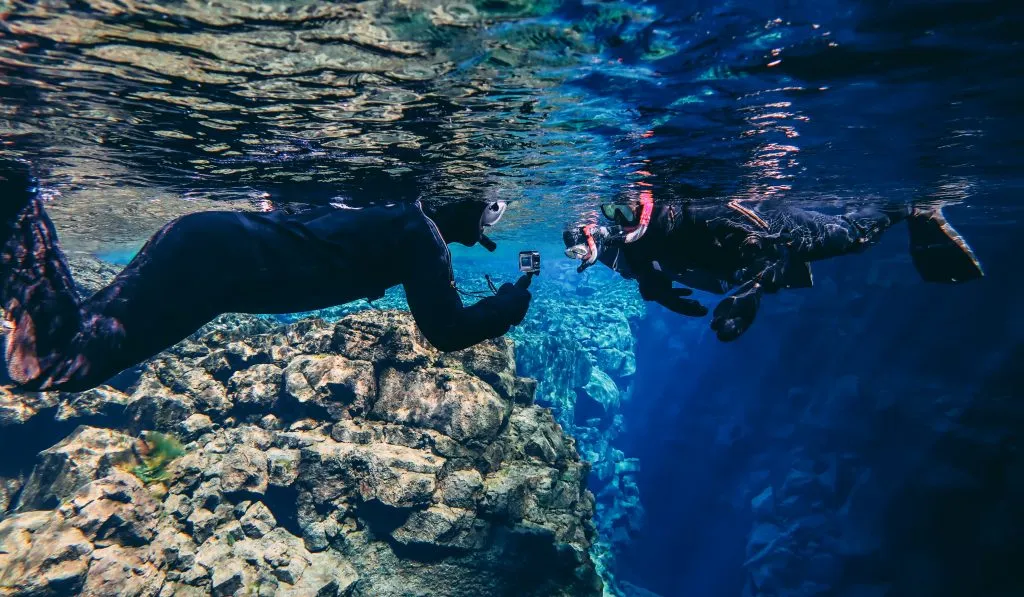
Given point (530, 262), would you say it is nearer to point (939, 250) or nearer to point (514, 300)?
point (514, 300)

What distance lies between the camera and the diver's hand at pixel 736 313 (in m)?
4.13

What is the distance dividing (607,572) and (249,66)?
17688 mm

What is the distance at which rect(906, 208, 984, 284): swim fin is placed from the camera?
6.18 metres

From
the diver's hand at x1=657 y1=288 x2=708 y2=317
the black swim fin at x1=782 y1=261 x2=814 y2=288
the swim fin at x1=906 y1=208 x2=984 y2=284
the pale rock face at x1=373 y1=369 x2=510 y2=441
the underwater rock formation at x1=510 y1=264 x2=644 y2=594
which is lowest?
the underwater rock formation at x1=510 y1=264 x2=644 y2=594

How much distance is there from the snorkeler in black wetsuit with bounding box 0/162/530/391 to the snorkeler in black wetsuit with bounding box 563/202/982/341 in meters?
2.35

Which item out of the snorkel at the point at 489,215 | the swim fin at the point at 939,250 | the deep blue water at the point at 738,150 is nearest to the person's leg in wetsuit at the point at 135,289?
the snorkel at the point at 489,215

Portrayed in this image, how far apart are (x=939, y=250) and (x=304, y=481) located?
10935mm

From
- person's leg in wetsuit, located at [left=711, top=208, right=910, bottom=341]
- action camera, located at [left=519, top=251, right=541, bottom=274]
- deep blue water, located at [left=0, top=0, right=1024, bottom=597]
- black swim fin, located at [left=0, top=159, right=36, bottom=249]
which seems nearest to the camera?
black swim fin, located at [left=0, top=159, right=36, bottom=249]

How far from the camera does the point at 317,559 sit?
7.21 m

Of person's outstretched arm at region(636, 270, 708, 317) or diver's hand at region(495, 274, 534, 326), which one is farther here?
person's outstretched arm at region(636, 270, 708, 317)

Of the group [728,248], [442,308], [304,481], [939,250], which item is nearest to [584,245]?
[728,248]

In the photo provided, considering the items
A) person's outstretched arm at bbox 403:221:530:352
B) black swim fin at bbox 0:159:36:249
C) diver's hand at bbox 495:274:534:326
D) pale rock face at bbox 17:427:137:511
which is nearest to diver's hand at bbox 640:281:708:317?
diver's hand at bbox 495:274:534:326

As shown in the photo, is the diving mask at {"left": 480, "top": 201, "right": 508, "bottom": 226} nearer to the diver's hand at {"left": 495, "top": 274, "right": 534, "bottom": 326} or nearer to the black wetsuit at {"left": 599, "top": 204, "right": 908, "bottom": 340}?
the diver's hand at {"left": 495, "top": 274, "right": 534, "bottom": 326}

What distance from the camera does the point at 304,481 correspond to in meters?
7.67
